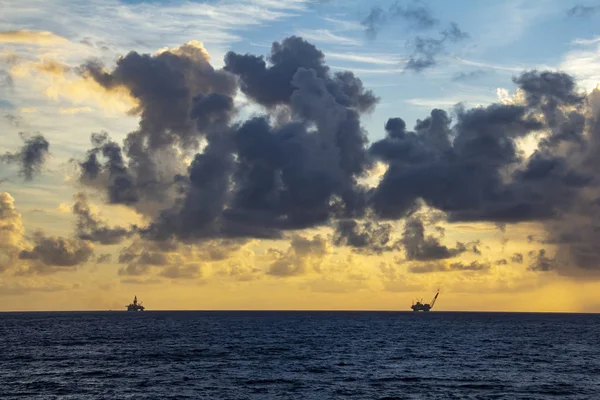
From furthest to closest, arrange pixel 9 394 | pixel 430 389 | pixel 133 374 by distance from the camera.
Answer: pixel 133 374 → pixel 430 389 → pixel 9 394

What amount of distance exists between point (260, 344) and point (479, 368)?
76987 millimetres

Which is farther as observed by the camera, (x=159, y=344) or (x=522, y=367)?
(x=159, y=344)

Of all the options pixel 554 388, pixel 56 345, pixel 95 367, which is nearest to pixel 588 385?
pixel 554 388

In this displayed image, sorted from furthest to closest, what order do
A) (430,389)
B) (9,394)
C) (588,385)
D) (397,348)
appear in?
(397,348) < (588,385) < (430,389) < (9,394)

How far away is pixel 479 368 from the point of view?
435 feet

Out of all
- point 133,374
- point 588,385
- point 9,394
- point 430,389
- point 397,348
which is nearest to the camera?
point 9,394

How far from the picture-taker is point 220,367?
129750 mm

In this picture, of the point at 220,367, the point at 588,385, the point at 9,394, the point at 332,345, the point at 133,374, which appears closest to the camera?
the point at 9,394

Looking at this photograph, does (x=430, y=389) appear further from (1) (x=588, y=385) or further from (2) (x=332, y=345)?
(2) (x=332, y=345)

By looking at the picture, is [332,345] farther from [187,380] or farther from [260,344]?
[187,380]

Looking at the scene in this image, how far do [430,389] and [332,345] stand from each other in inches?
3671

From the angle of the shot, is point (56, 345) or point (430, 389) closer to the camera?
point (430, 389)

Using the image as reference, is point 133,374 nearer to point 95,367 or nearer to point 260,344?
point 95,367

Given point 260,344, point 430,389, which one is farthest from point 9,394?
point 260,344
